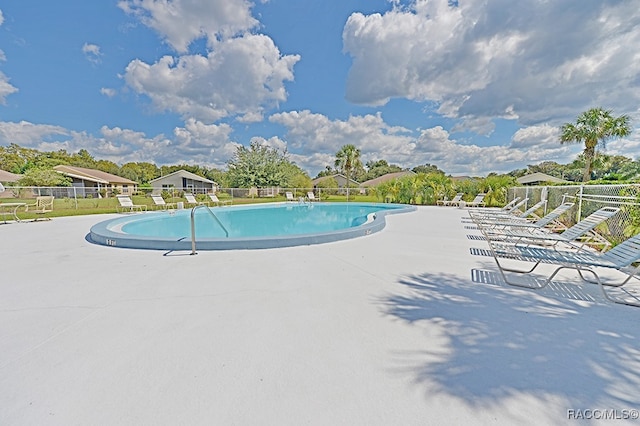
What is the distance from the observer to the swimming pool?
17.1 feet

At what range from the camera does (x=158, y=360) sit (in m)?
1.85

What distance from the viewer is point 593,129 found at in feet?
53.7

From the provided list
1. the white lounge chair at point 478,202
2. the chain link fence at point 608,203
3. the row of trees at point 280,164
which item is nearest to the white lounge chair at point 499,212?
the chain link fence at point 608,203

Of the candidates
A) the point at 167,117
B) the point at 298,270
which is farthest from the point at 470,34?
the point at 167,117

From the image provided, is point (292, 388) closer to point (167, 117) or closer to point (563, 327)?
point (563, 327)

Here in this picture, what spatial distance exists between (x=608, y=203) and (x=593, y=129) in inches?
635

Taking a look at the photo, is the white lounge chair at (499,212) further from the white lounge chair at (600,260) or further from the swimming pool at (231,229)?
the white lounge chair at (600,260)

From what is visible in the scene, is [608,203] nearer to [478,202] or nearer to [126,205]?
[478,202]

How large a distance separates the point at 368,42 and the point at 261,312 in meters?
15.2

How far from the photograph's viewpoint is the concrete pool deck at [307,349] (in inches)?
56.5

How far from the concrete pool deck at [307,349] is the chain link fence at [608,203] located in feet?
7.87

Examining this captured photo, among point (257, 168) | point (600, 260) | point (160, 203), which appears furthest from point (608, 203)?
point (257, 168)

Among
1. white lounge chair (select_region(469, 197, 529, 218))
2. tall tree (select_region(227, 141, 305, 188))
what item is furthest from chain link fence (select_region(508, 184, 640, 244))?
tall tree (select_region(227, 141, 305, 188))

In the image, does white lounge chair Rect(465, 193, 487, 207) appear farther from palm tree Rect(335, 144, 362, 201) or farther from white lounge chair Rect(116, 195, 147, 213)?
white lounge chair Rect(116, 195, 147, 213)
